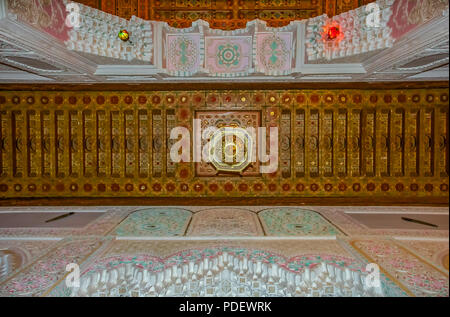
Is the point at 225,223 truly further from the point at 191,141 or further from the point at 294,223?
the point at 191,141

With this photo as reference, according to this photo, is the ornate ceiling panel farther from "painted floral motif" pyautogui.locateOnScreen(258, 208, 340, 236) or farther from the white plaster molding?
the white plaster molding

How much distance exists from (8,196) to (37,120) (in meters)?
1.65

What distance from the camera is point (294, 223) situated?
396cm

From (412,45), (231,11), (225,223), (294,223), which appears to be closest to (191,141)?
(225,223)

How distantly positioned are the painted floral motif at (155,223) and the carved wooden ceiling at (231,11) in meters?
3.08

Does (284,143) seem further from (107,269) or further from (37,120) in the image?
(37,120)

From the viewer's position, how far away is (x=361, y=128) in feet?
17.1

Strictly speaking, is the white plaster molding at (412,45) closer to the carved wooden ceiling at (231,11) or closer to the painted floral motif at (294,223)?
the carved wooden ceiling at (231,11)

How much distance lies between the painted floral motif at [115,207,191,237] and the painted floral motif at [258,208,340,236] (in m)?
1.28

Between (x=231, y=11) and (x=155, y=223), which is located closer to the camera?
(x=155, y=223)

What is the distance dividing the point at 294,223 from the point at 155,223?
2.15 m

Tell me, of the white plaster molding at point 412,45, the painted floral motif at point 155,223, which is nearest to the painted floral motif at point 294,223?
the painted floral motif at point 155,223
